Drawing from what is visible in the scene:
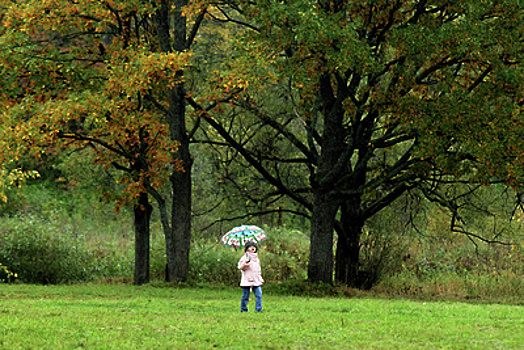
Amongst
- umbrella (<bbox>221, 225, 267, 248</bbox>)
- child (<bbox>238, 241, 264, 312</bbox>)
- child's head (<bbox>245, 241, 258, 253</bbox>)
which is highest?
umbrella (<bbox>221, 225, 267, 248</bbox>)

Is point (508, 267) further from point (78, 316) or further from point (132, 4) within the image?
point (78, 316)

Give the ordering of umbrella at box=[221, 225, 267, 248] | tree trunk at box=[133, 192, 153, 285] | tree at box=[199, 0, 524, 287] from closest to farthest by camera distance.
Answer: tree at box=[199, 0, 524, 287] → umbrella at box=[221, 225, 267, 248] → tree trunk at box=[133, 192, 153, 285]

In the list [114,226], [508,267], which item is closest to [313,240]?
[508,267]

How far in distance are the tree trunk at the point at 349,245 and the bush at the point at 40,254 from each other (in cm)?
856

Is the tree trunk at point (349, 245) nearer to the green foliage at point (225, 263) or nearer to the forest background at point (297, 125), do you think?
the forest background at point (297, 125)

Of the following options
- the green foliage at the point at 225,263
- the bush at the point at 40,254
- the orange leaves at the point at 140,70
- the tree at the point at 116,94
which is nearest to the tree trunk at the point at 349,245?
the green foliage at the point at 225,263

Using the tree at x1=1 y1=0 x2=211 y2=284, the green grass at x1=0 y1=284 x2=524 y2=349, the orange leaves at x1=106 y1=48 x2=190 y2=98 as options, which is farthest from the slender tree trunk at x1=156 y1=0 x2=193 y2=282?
the green grass at x1=0 y1=284 x2=524 y2=349

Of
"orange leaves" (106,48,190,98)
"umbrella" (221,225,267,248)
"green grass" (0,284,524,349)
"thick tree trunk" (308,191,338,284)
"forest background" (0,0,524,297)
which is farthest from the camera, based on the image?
"thick tree trunk" (308,191,338,284)

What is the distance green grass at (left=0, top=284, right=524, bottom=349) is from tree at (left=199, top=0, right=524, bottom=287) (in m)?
3.61

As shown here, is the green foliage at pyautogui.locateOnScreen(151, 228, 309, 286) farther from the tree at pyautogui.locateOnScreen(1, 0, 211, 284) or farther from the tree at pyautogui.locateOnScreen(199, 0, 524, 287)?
the tree at pyautogui.locateOnScreen(199, 0, 524, 287)

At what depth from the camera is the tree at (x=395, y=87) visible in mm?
14391

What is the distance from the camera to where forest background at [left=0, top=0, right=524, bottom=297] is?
14.8 metres

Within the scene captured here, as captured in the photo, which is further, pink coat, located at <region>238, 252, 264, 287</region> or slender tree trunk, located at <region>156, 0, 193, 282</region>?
slender tree trunk, located at <region>156, 0, 193, 282</region>

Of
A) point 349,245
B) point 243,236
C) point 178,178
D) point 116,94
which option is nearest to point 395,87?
point 243,236
